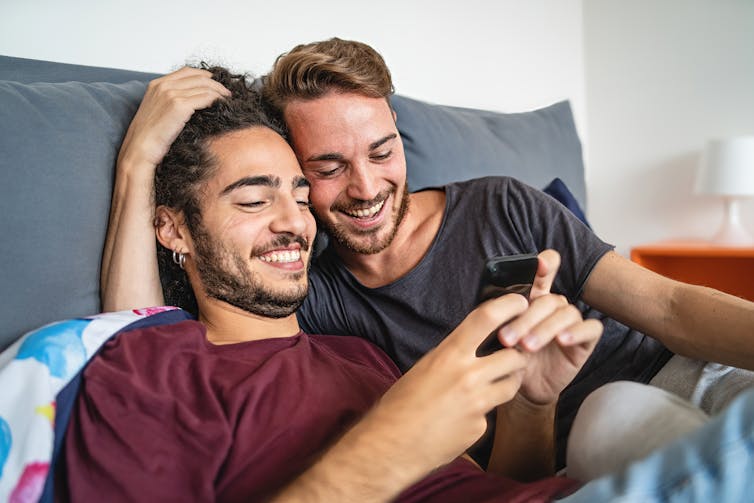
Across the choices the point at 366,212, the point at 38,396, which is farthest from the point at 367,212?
the point at 38,396

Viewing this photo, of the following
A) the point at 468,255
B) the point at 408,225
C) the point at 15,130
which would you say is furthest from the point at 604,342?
the point at 15,130

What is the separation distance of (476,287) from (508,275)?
0.50 meters

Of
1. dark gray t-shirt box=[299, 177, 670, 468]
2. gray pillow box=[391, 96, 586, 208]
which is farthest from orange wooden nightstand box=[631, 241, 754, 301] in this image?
dark gray t-shirt box=[299, 177, 670, 468]

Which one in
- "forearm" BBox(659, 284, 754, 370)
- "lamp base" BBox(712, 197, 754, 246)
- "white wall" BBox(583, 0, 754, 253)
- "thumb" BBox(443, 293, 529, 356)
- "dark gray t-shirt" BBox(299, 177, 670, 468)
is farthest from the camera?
"white wall" BBox(583, 0, 754, 253)

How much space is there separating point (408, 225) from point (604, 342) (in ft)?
1.60

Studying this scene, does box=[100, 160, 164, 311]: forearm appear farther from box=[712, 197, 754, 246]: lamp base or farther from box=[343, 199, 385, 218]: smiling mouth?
box=[712, 197, 754, 246]: lamp base

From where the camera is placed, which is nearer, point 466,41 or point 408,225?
point 408,225

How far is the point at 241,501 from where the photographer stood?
77cm

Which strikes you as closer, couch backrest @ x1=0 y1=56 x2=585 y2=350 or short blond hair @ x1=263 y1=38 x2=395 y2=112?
couch backrest @ x1=0 y1=56 x2=585 y2=350

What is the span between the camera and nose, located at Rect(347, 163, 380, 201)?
4.18 ft

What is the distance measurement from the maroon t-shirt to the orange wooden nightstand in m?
2.09

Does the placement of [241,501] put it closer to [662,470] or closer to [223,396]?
[223,396]

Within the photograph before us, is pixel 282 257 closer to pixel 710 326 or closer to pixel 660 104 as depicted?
pixel 710 326

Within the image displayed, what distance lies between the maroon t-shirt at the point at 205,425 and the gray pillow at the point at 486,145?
0.76 meters
